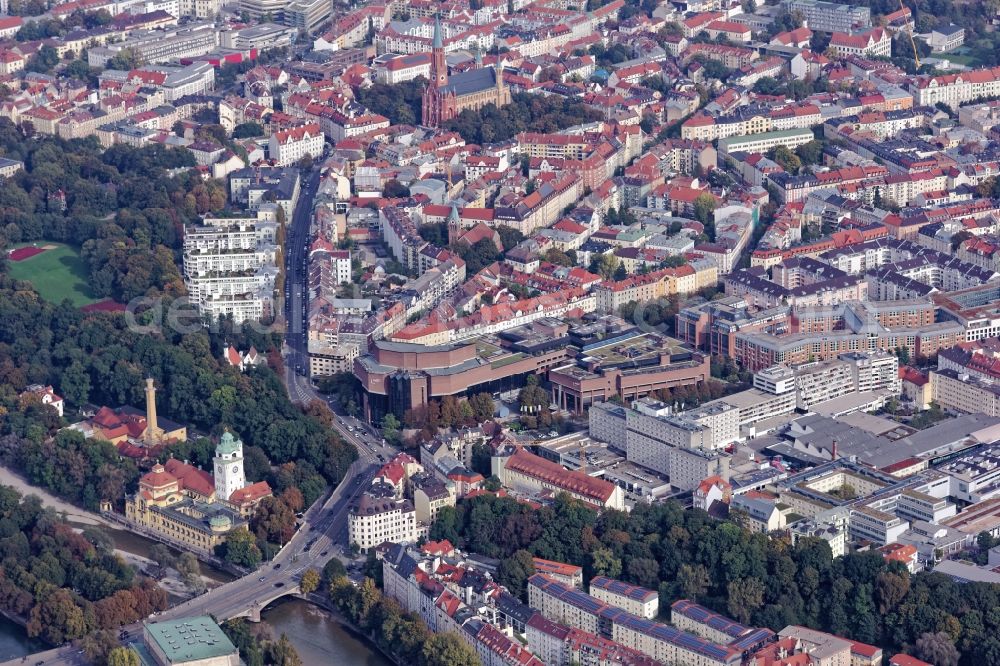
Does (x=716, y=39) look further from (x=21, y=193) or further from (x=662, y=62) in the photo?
(x=21, y=193)

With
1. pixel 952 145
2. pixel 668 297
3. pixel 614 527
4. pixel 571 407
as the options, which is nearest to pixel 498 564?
pixel 614 527

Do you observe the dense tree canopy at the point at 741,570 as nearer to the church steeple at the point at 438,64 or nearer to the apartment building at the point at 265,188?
the apartment building at the point at 265,188

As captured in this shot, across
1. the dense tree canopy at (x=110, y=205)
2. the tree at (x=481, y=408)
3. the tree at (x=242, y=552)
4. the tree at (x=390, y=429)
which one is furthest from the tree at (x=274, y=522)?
the dense tree canopy at (x=110, y=205)

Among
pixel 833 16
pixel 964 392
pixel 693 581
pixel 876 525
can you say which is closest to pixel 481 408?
pixel 693 581

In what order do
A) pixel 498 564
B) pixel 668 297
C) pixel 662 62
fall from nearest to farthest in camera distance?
pixel 498 564, pixel 668 297, pixel 662 62

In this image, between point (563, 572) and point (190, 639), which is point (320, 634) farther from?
point (563, 572)

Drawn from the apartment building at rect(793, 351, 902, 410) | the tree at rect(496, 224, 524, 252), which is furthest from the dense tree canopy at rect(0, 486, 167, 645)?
the tree at rect(496, 224, 524, 252)

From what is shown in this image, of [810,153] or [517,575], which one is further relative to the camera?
[810,153]
